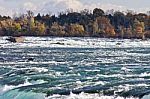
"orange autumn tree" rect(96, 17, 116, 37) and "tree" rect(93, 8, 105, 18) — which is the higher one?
"tree" rect(93, 8, 105, 18)

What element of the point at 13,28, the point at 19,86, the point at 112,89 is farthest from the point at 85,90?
the point at 13,28

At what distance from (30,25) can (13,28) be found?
7.92 meters

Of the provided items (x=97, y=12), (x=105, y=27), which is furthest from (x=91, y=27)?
(x=97, y=12)

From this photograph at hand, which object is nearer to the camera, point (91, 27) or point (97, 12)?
point (91, 27)

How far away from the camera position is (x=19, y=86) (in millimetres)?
31438

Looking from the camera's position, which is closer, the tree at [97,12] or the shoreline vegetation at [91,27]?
the shoreline vegetation at [91,27]

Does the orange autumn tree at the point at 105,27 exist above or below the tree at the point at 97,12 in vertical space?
below

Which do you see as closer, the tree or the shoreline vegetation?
the shoreline vegetation

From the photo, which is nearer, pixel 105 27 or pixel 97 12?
pixel 105 27

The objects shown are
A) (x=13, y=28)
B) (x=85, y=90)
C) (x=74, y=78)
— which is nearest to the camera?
(x=85, y=90)

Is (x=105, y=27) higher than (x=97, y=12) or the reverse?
the reverse

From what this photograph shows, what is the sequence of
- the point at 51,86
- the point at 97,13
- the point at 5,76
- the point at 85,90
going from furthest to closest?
the point at 97,13
the point at 5,76
the point at 51,86
the point at 85,90

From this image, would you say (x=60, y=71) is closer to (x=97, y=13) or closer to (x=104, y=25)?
(x=104, y=25)

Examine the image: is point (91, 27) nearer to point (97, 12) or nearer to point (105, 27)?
point (105, 27)
